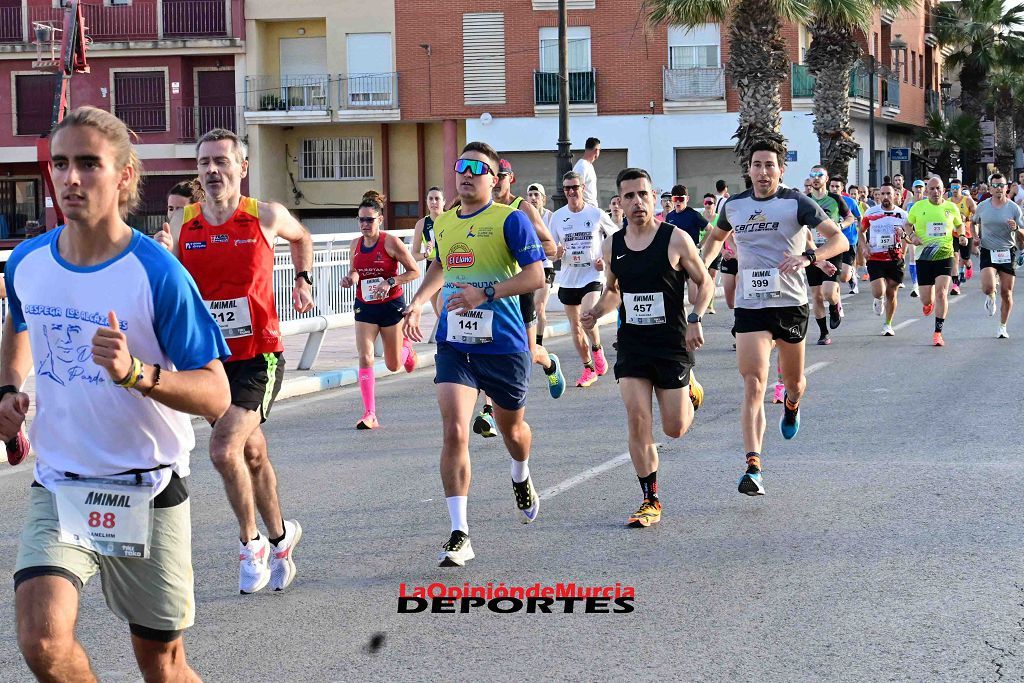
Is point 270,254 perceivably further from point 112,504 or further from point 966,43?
point 966,43

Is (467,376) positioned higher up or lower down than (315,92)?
lower down

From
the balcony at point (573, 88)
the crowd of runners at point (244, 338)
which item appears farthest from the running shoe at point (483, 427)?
the balcony at point (573, 88)

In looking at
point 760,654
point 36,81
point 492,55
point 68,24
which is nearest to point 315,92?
point 492,55

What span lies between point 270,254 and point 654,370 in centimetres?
218

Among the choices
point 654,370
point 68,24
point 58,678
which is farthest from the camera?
point 68,24

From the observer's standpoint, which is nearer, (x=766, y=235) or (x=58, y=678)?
(x=58, y=678)

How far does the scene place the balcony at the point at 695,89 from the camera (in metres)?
44.0

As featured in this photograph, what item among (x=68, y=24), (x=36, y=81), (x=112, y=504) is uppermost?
(x=36, y=81)

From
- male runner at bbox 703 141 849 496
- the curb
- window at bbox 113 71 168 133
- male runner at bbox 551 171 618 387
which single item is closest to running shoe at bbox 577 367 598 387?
male runner at bbox 551 171 618 387

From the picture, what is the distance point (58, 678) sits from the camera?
→ 3.50 m

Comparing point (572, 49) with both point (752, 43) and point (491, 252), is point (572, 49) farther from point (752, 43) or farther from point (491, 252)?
point (491, 252)

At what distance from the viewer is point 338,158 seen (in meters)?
46.3

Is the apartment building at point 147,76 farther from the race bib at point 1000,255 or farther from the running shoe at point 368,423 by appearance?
the running shoe at point 368,423

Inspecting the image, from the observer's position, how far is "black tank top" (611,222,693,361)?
7754 mm
